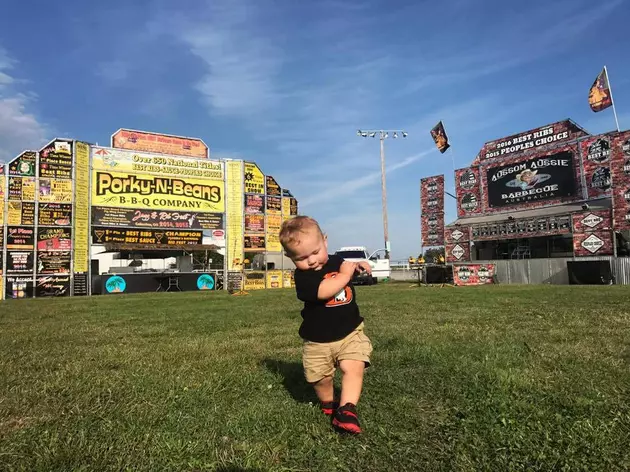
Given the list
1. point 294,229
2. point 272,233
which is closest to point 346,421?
point 294,229

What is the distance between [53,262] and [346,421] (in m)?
28.4

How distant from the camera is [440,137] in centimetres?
4528

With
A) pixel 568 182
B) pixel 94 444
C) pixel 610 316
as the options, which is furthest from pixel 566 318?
pixel 568 182

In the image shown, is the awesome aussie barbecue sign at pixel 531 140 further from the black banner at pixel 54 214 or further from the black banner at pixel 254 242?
the black banner at pixel 54 214

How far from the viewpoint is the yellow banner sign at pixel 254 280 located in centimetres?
3178

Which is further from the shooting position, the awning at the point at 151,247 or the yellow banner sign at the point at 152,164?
the awning at the point at 151,247

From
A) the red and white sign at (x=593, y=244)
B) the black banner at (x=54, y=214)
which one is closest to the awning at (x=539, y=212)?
the red and white sign at (x=593, y=244)

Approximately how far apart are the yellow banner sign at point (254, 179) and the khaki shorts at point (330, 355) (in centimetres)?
3119

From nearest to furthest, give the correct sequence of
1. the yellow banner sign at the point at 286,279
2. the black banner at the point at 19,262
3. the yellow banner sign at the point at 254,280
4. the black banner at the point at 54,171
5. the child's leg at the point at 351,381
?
the child's leg at the point at 351,381 → the black banner at the point at 19,262 → the black banner at the point at 54,171 → the yellow banner sign at the point at 254,280 → the yellow banner sign at the point at 286,279

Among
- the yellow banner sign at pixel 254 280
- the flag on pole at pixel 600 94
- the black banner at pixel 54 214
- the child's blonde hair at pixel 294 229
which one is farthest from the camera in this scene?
the flag on pole at pixel 600 94

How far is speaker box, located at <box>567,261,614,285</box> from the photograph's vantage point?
27141mm

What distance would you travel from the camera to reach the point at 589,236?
2998 centimetres

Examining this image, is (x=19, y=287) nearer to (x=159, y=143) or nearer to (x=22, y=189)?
(x=22, y=189)

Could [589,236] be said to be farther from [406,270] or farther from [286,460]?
[286,460]
